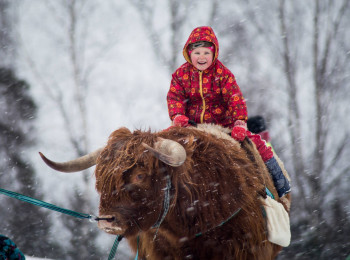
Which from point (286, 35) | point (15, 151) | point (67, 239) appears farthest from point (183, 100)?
point (67, 239)

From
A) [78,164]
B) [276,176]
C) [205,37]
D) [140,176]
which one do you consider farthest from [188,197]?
[205,37]

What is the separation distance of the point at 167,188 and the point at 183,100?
1.29 m

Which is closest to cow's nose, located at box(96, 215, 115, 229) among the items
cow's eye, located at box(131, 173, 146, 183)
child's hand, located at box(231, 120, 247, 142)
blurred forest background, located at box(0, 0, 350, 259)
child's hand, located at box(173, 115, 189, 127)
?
cow's eye, located at box(131, 173, 146, 183)

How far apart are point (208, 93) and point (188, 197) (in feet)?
3.94

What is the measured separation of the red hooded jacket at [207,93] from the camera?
10.1 ft

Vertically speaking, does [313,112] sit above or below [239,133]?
above

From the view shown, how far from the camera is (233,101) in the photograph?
3062 mm

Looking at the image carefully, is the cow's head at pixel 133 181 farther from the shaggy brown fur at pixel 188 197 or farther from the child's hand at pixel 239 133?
the child's hand at pixel 239 133

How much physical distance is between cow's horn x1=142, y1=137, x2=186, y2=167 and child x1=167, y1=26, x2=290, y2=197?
812 mm

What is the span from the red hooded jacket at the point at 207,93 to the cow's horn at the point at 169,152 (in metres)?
1.00

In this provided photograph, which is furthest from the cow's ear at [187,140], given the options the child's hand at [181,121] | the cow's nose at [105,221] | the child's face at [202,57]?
the child's face at [202,57]

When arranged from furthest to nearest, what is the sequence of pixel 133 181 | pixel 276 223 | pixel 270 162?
1. pixel 270 162
2. pixel 276 223
3. pixel 133 181

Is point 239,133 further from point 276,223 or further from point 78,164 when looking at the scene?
point 78,164

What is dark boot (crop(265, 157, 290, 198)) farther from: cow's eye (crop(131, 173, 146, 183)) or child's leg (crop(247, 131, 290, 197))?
cow's eye (crop(131, 173, 146, 183))
